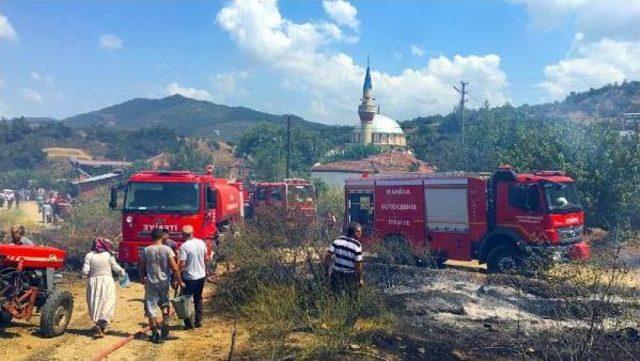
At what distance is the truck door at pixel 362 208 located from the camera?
54.1 feet

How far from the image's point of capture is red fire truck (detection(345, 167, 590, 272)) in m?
13.2

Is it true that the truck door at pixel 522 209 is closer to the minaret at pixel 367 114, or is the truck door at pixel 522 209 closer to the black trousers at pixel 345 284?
the black trousers at pixel 345 284

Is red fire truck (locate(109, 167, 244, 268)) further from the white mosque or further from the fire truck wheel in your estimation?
the white mosque

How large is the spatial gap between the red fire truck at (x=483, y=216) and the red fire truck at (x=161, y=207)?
4765 mm

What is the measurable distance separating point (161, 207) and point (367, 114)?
78.5 meters

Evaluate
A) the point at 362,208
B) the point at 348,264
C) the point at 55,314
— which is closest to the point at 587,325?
the point at 348,264

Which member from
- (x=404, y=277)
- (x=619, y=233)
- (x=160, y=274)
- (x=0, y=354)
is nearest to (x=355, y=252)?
(x=160, y=274)

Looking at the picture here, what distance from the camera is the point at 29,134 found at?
3836 inches

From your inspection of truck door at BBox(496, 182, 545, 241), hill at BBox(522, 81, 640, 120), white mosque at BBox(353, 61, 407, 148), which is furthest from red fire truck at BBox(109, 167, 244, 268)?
hill at BBox(522, 81, 640, 120)

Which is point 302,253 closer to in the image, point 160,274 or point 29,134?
point 160,274

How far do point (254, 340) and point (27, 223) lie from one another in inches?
952

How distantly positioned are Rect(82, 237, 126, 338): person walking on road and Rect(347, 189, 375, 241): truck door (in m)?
8.56

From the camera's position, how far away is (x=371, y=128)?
92000mm

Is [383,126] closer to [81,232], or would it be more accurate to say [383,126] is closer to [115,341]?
[81,232]
